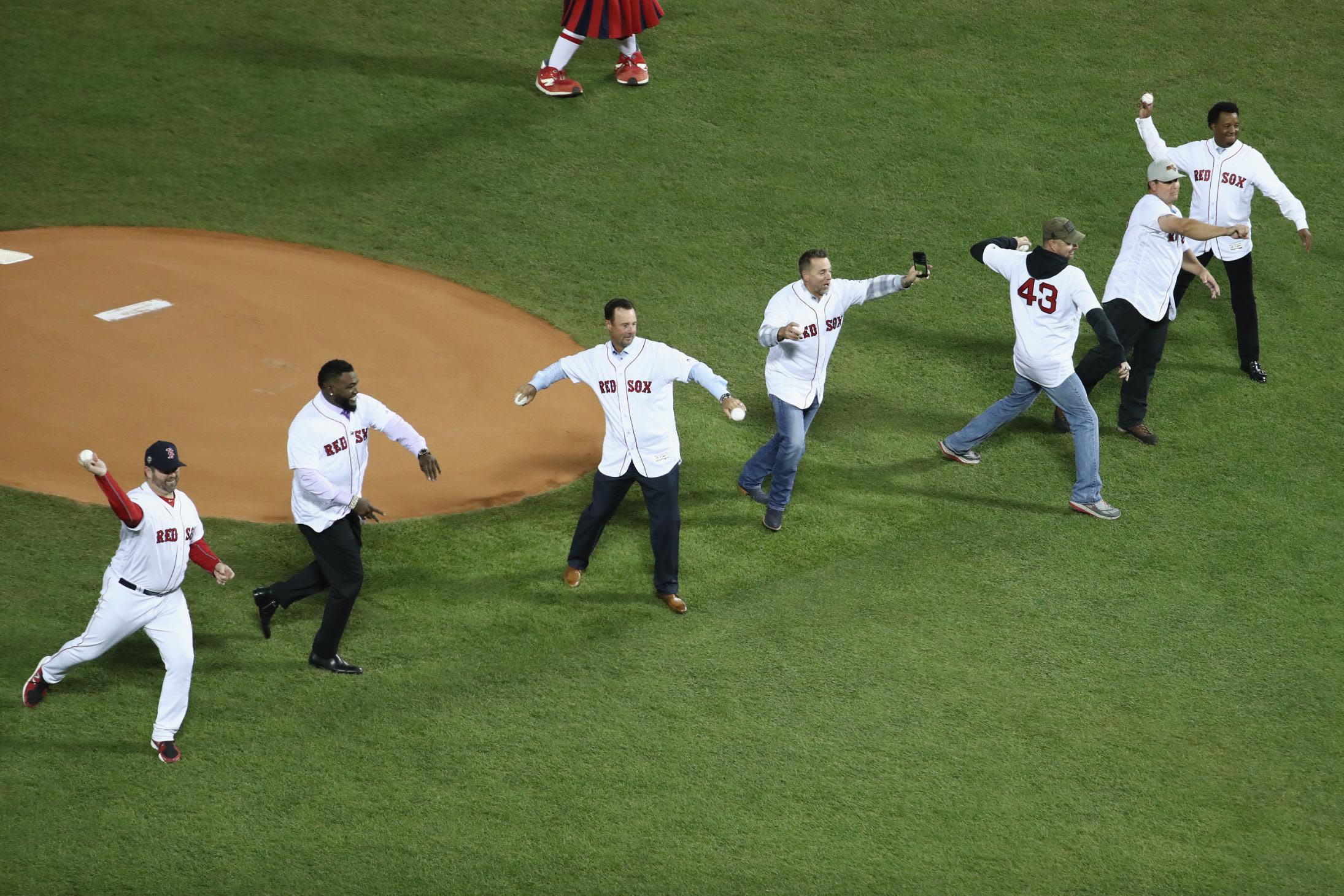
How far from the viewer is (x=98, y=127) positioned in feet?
49.5

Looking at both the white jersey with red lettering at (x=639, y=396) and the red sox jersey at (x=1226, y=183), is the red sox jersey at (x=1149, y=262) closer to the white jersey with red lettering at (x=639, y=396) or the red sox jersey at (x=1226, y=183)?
the red sox jersey at (x=1226, y=183)

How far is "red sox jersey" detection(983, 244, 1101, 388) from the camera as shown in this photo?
9516mm

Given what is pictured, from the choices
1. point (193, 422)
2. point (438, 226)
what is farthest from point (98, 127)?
point (193, 422)

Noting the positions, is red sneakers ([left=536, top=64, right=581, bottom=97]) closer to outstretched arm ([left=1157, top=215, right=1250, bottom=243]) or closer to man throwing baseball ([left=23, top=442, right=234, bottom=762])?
outstretched arm ([left=1157, top=215, right=1250, bottom=243])

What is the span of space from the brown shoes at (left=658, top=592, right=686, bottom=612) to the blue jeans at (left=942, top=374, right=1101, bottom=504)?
3149 millimetres

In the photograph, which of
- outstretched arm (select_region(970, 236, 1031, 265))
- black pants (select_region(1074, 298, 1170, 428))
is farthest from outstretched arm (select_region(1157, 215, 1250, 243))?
outstretched arm (select_region(970, 236, 1031, 265))

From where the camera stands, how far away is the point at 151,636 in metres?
7.38

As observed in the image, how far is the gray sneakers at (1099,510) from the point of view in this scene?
394 inches

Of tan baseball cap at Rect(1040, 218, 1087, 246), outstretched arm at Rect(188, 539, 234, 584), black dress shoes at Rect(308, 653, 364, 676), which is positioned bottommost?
black dress shoes at Rect(308, 653, 364, 676)

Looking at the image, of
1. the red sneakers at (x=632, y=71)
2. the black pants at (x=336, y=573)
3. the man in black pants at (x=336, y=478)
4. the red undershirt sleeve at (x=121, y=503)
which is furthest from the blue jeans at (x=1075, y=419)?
the red sneakers at (x=632, y=71)

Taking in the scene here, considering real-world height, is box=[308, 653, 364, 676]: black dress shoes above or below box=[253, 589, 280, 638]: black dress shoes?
below

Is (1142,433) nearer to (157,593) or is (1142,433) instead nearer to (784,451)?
(784,451)

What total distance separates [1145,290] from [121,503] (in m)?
7.94

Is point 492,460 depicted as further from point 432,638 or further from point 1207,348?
point 1207,348
